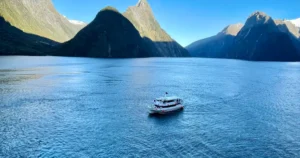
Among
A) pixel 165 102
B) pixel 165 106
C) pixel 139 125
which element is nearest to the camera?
pixel 139 125

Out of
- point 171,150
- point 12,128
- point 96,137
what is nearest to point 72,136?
point 96,137

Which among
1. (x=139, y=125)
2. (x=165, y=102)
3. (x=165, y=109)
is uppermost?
(x=165, y=102)

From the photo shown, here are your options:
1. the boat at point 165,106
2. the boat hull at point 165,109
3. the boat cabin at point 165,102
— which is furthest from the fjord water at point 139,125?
the boat cabin at point 165,102

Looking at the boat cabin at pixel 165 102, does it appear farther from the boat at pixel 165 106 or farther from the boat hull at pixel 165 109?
the boat hull at pixel 165 109

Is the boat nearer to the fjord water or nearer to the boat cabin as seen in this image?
the boat cabin

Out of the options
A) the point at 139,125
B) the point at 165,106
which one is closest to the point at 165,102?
the point at 165,106

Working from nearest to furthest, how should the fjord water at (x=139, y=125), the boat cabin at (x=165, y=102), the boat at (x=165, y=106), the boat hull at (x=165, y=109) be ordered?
1. the fjord water at (x=139, y=125)
2. the boat hull at (x=165, y=109)
3. the boat at (x=165, y=106)
4. the boat cabin at (x=165, y=102)

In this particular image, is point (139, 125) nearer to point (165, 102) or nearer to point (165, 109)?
point (165, 109)

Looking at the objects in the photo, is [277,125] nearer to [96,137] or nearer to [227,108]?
[227,108]

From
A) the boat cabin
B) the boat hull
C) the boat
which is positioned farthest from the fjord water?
the boat cabin
